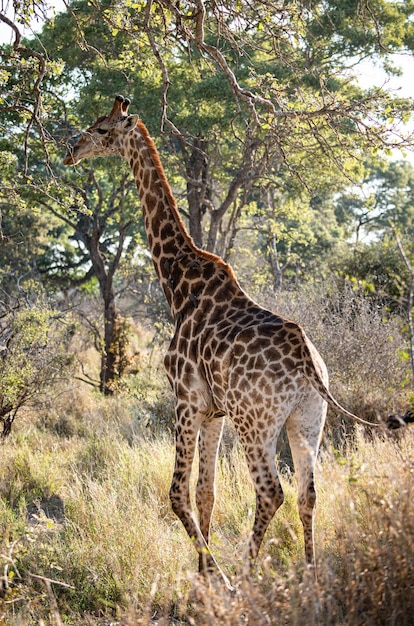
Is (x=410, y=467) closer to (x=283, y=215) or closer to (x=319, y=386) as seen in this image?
(x=319, y=386)

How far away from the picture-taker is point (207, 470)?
5344mm

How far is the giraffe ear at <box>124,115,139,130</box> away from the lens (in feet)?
19.8

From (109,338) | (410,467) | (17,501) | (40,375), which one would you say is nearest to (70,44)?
(109,338)

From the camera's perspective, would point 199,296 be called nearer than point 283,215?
Yes

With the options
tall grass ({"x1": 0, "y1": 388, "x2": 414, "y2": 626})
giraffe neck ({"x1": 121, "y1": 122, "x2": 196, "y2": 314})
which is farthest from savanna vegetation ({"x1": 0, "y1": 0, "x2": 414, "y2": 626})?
giraffe neck ({"x1": 121, "y1": 122, "x2": 196, "y2": 314})

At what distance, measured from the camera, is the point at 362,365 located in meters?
9.15

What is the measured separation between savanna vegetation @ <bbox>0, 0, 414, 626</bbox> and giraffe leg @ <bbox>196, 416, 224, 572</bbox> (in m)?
0.26

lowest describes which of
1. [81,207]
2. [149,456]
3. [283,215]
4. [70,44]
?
[149,456]

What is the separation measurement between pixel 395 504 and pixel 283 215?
576 inches

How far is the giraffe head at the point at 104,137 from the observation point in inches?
247

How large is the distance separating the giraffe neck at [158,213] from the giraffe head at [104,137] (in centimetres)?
20

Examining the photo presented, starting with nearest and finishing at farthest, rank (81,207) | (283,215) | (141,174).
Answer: (141,174)
(81,207)
(283,215)

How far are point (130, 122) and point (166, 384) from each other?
607 centimetres

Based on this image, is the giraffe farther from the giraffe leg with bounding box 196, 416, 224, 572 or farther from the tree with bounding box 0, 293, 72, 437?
the tree with bounding box 0, 293, 72, 437
